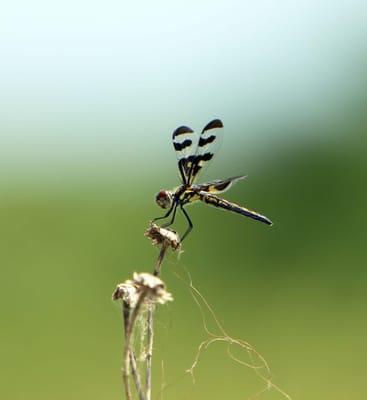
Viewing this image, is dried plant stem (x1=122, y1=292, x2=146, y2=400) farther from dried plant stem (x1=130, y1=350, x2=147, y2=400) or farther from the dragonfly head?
the dragonfly head

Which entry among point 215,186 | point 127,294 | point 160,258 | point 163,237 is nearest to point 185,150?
point 215,186

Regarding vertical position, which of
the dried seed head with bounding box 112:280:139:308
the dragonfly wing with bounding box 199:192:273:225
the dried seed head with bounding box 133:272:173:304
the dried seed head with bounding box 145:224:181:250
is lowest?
the dried seed head with bounding box 112:280:139:308

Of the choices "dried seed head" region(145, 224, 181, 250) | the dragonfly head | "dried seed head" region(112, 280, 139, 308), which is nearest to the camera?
"dried seed head" region(112, 280, 139, 308)

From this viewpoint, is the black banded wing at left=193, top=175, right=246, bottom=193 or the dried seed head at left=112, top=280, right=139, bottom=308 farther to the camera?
the black banded wing at left=193, top=175, right=246, bottom=193

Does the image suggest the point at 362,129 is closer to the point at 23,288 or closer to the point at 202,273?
the point at 202,273

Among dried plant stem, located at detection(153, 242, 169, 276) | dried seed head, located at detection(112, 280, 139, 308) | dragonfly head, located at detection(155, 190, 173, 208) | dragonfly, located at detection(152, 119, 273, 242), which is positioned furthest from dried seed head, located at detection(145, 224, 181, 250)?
dragonfly, located at detection(152, 119, 273, 242)

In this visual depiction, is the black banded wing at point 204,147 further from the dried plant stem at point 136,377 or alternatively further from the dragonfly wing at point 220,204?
the dried plant stem at point 136,377

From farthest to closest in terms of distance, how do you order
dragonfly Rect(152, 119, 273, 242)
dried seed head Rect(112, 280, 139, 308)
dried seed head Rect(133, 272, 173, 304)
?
dragonfly Rect(152, 119, 273, 242)
dried seed head Rect(112, 280, 139, 308)
dried seed head Rect(133, 272, 173, 304)

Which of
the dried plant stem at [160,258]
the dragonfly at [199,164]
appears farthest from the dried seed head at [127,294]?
the dragonfly at [199,164]
